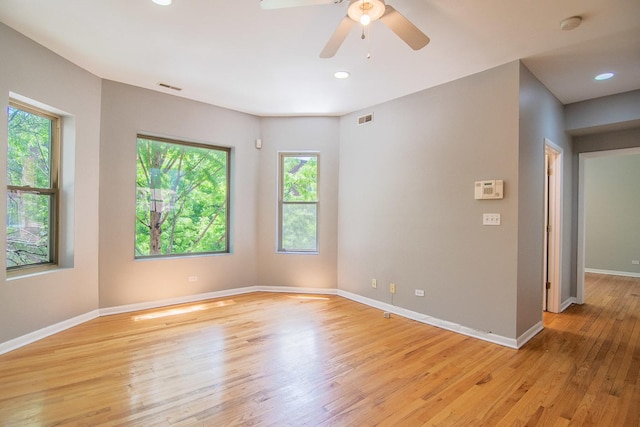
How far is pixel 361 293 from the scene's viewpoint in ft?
14.6

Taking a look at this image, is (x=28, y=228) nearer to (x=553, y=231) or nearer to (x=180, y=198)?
(x=180, y=198)

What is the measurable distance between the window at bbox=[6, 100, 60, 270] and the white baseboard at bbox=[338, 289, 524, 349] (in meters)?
3.88

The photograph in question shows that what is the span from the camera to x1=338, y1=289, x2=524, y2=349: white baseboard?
Answer: 299 centimetres

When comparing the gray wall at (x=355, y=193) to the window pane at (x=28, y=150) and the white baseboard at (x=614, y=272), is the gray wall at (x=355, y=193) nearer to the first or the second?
the window pane at (x=28, y=150)

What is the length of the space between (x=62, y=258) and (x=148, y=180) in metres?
1.33

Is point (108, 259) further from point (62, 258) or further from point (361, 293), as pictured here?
point (361, 293)

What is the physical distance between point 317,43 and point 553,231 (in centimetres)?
389

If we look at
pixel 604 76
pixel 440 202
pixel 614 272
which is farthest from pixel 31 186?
pixel 614 272

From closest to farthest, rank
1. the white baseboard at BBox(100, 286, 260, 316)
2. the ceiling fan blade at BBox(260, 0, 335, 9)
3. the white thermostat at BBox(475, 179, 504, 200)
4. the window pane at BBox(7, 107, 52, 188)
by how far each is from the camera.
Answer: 1. the ceiling fan blade at BBox(260, 0, 335, 9)
2. the window pane at BBox(7, 107, 52, 188)
3. the white thermostat at BBox(475, 179, 504, 200)
4. the white baseboard at BBox(100, 286, 260, 316)

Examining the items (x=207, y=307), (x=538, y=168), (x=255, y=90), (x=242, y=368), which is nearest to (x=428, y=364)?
(x=242, y=368)

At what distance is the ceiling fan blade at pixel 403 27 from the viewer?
1.83m

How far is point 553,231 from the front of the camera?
4.05m

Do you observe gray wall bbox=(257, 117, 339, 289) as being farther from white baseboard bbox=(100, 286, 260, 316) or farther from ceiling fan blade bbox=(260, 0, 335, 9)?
ceiling fan blade bbox=(260, 0, 335, 9)

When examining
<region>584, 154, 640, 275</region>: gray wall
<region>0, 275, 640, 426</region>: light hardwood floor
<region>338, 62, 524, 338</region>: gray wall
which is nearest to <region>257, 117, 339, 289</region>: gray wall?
<region>338, 62, 524, 338</region>: gray wall
